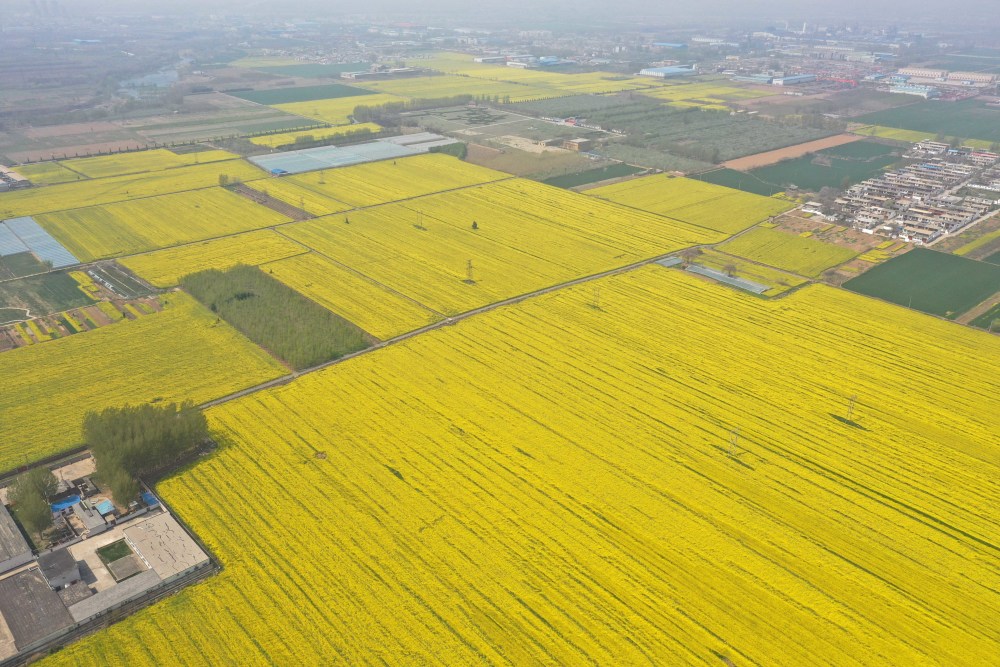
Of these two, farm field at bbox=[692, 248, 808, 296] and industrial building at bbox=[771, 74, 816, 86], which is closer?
farm field at bbox=[692, 248, 808, 296]

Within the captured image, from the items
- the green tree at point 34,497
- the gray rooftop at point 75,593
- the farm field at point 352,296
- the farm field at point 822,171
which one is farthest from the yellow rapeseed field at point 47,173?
the farm field at point 822,171

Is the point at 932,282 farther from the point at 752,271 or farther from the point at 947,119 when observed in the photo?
the point at 947,119

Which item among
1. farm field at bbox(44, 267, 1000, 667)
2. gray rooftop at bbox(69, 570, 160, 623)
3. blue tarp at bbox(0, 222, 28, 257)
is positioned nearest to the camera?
farm field at bbox(44, 267, 1000, 667)

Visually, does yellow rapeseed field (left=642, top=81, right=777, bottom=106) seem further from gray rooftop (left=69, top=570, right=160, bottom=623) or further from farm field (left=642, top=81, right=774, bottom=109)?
gray rooftop (left=69, top=570, right=160, bottom=623)

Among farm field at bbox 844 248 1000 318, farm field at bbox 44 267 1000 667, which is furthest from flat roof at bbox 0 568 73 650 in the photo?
farm field at bbox 844 248 1000 318

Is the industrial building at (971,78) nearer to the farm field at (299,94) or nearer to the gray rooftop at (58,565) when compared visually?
the farm field at (299,94)
